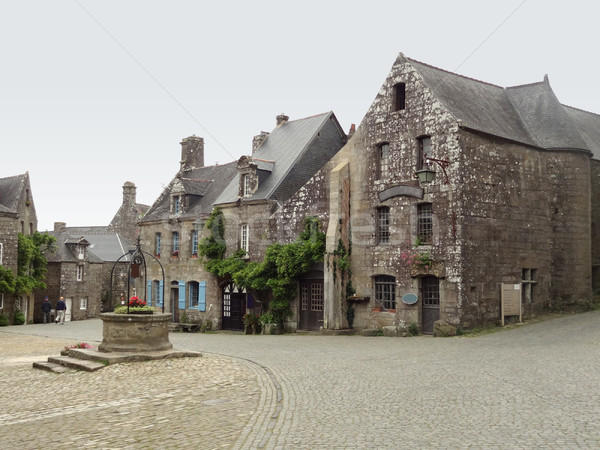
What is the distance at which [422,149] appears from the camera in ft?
71.5

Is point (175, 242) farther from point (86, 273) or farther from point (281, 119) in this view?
point (86, 273)

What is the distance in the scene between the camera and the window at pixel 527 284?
22266mm

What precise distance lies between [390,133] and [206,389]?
13.9m

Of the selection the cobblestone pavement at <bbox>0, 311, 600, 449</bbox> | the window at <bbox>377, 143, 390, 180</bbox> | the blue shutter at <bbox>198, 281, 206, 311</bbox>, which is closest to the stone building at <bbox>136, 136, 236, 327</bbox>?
the blue shutter at <bbox>198, 281, 206, 311</bbox>

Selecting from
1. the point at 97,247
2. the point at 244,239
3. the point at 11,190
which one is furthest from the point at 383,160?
the point at 97,247

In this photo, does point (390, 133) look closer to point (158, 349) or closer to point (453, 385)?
point (158, 349)

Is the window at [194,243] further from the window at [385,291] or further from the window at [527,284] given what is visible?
the window at [527,284]

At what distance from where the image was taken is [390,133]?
886 inches

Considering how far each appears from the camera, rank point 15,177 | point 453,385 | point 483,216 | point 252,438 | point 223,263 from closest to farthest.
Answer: point 252,438
point 453,385
point 483,216
point 223,263
point 15,177

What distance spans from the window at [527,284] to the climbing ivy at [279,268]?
766cm

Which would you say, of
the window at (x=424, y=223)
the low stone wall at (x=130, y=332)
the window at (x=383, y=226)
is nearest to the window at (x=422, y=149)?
the window at (x=424, y=223)

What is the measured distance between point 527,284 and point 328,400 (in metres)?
14.8

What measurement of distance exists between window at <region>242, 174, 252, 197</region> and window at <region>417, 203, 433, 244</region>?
1029 centimetres

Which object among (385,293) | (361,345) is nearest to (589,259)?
(385,293)
